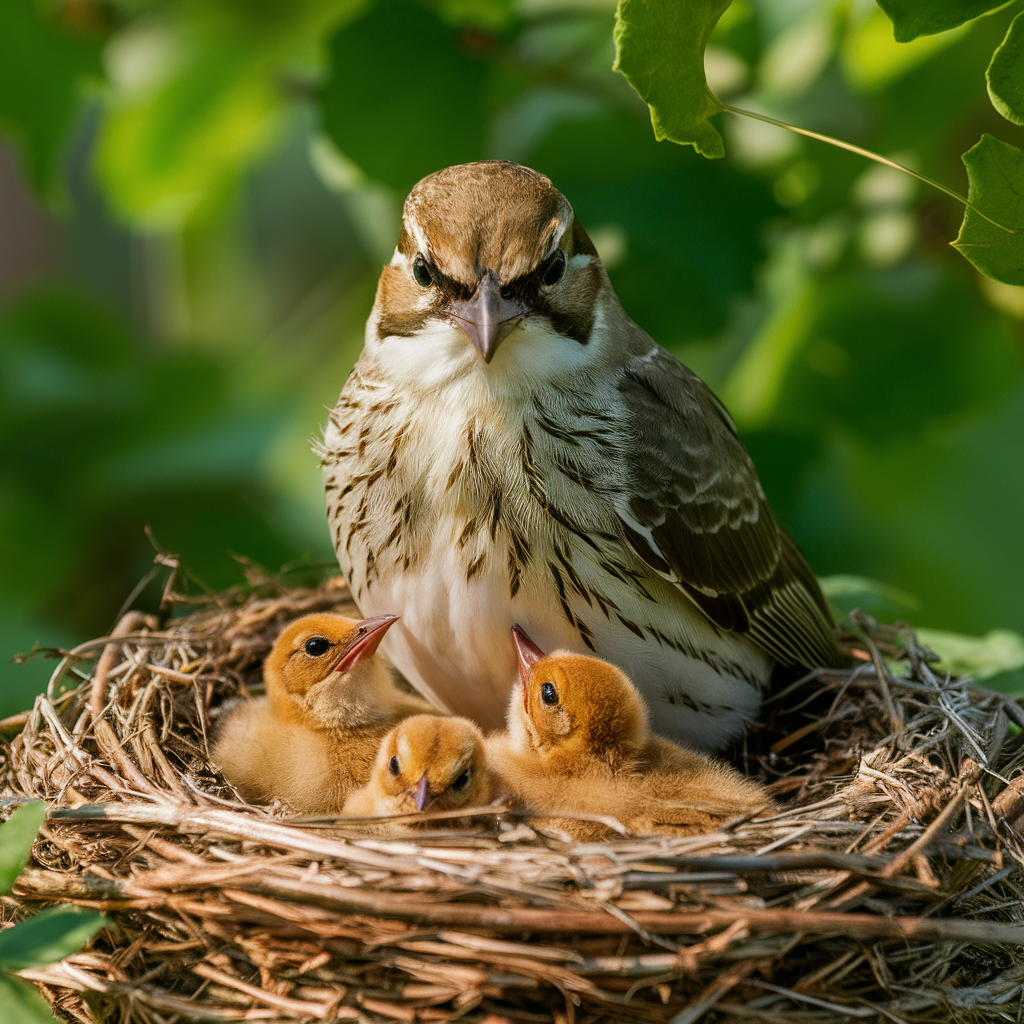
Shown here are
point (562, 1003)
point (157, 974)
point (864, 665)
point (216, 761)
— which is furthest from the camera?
point (864, 665)

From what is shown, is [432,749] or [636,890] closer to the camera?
[636,890]

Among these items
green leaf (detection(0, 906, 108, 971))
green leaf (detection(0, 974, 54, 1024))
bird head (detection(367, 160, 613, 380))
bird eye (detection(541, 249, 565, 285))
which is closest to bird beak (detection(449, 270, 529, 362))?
bird head (detection(367, 160, 613, 380))

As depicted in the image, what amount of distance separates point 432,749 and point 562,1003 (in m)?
0.86

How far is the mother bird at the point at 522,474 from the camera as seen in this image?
3037 millimetres

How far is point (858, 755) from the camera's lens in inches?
132

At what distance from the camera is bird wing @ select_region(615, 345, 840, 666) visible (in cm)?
326

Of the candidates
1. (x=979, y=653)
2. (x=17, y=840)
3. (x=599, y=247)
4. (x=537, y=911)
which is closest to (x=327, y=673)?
(x=537, y=911)

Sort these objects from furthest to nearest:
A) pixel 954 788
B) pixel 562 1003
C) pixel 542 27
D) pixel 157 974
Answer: pixel 542 27, pixel 954 788, pixel 157 974, pixel 562 1003

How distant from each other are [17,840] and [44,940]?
0.59ft

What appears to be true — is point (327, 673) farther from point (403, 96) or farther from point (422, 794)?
point (403, 96)

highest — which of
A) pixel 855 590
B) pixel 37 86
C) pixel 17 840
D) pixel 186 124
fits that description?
pixel 37 86

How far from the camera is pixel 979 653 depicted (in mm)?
4012

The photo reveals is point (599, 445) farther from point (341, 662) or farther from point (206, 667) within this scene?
point (206, 667)

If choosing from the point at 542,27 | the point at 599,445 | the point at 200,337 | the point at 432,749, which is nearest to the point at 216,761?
the point at 432,749
